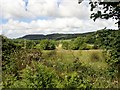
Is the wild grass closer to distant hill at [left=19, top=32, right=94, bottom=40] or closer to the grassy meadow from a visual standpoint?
the grassy meadow

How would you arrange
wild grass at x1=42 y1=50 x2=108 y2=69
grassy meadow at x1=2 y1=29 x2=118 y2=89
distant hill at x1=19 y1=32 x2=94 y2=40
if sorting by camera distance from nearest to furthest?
grassy meadow at x1=2 y1=29 x2=118 y2=89
wild grass at x1=42 y1=50 x2=108 y2=69
distant hill at x1=19 y1=32 x2=94 y2=40

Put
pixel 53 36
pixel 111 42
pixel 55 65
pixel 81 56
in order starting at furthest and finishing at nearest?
pixel 53 36 → pixel 81 56 → pixel 111 42 → pixel 55 65

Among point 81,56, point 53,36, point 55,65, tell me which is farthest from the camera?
point 53,36

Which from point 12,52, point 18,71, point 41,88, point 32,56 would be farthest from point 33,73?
point 12,52

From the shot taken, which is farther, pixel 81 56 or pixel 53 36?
pixel 53 36

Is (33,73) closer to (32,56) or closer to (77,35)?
(32,56)

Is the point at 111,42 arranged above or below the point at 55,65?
above

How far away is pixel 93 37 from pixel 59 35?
1.51 m

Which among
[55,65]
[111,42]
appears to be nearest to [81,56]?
[111,42]

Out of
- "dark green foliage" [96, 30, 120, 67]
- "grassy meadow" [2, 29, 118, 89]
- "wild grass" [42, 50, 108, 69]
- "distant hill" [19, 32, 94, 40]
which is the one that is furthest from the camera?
"distant hill" [19, 32, 94, 40]

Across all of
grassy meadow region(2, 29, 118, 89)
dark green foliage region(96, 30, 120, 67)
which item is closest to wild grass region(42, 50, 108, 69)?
grassy meadow region(2, 29, 118, 89)

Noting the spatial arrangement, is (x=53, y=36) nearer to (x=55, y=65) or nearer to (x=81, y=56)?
(x=81, y=56)

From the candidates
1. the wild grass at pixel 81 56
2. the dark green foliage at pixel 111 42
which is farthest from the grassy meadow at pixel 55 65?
the dark green foliage at pixel 111 42

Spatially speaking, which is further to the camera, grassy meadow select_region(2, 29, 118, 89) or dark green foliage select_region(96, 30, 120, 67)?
dark green foliage select_region(96, 30, 120, 67)
